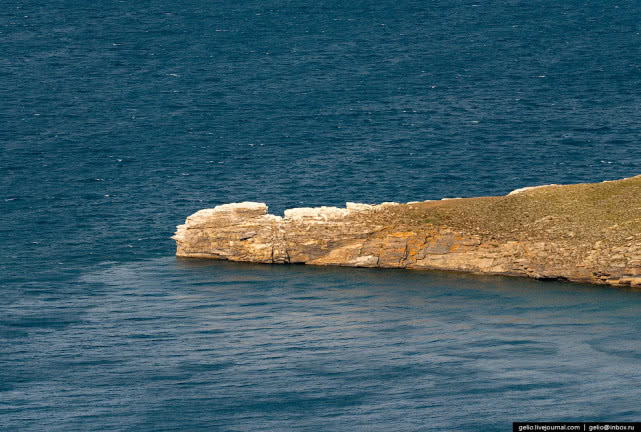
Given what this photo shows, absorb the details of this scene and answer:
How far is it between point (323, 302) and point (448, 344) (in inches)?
408

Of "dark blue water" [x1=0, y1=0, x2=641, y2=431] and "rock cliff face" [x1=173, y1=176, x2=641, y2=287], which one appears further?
"rock cliff face" [x1=173, y1=176, x2=641, y2=287]

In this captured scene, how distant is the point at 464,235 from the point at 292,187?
3291cm

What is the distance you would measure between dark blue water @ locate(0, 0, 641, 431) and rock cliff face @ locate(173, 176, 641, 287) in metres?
1.45

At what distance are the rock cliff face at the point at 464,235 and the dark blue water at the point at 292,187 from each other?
145cm

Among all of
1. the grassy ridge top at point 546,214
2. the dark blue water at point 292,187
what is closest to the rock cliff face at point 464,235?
the grassy ridge top at point 546,214

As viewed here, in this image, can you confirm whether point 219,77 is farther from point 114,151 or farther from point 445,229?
point 445,229

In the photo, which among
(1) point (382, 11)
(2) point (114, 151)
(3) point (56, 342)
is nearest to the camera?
(3) point (56, 342)

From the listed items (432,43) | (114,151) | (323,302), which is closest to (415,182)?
(114,151)

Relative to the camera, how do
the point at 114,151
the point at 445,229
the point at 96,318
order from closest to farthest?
the point at 96,318, the point at 445,229, the point at 114,151

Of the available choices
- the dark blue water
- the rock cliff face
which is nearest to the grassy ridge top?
the rock cliff face

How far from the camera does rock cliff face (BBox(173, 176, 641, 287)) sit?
6900cm

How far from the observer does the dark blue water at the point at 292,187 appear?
52.2 meters

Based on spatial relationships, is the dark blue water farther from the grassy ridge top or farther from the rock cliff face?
the grassy ridge top

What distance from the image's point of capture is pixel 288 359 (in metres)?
56.7
